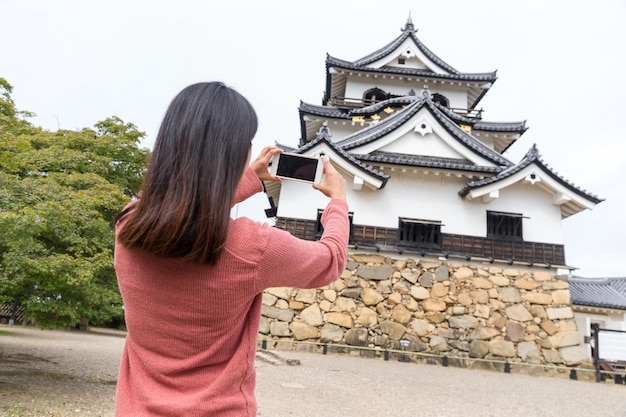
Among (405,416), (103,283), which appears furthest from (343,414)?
(103,283)

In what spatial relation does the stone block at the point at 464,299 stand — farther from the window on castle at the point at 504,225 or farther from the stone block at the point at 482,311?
the window on castle at the point at 504,225

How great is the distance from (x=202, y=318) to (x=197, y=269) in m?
0.10

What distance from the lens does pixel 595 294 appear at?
40.6ft

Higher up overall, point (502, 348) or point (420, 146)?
point (420, 146)

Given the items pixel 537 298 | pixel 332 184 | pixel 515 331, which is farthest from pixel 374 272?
pixel 332 184

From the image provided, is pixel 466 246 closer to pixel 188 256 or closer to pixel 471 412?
pixel 471 412

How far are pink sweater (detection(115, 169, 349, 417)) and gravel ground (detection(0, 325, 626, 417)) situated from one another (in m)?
3.58

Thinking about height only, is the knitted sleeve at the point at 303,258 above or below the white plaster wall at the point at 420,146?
below

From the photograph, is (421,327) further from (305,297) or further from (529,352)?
(305,297)

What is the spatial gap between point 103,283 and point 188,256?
546cm

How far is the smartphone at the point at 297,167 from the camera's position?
1.17 m

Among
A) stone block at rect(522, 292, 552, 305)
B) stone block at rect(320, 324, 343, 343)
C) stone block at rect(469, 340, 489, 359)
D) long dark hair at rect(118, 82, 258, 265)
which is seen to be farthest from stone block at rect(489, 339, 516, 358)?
long dark hair at rect(118, 82, 258, 265)

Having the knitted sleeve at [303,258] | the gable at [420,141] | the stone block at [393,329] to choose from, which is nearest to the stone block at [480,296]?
the stone block at [393,329]

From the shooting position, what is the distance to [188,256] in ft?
2.54
